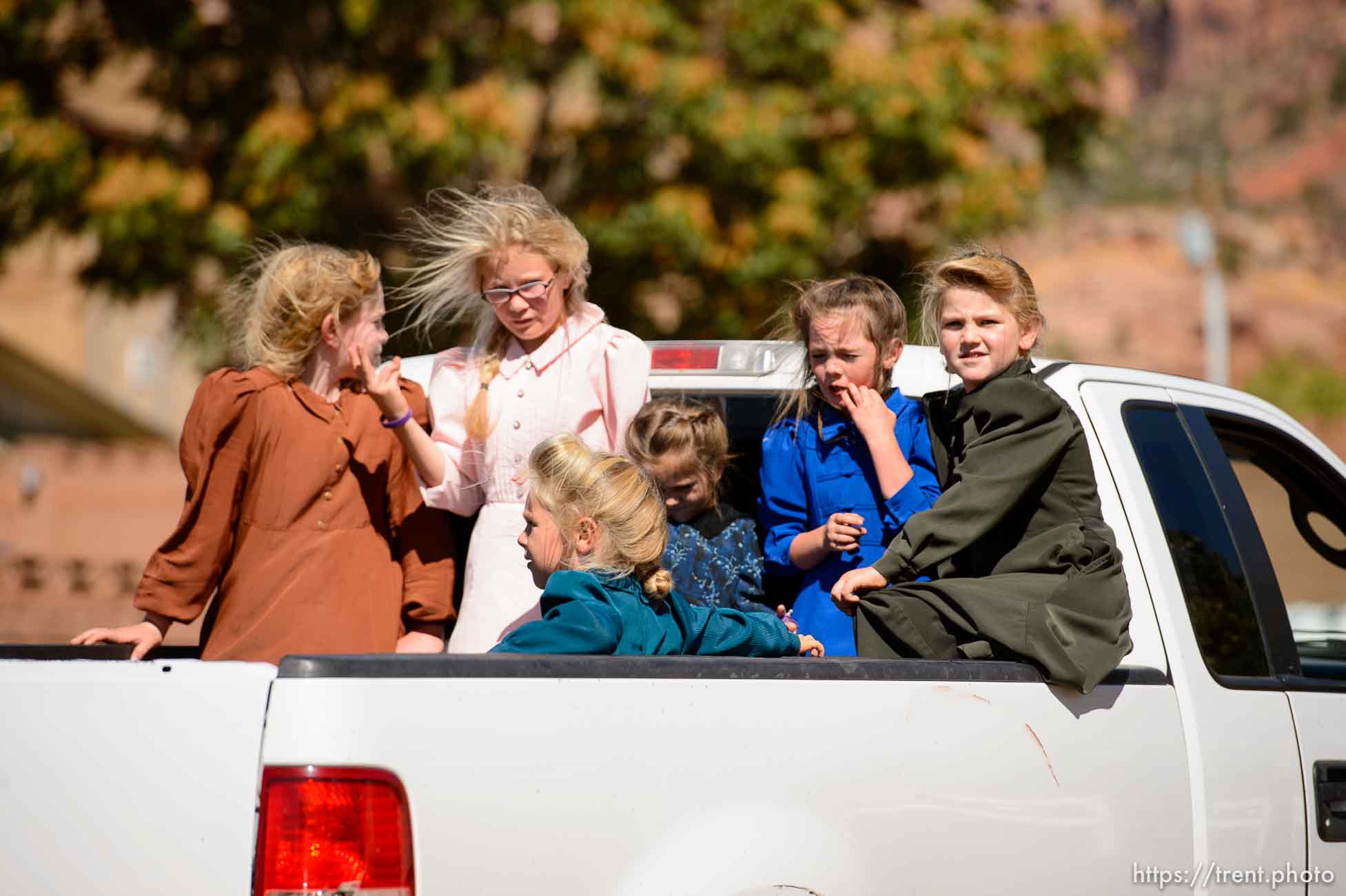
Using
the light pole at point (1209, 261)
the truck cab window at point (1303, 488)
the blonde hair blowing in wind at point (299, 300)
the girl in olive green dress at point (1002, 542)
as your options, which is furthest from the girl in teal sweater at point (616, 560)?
the light pole at point (1209, 261)

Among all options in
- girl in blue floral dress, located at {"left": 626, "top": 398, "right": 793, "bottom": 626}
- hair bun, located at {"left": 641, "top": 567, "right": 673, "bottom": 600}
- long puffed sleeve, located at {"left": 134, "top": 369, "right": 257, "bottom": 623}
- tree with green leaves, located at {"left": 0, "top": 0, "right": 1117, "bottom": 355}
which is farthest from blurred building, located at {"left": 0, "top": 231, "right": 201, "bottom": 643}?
hair bun, located at {"left": 641, "top": 567, "right": 673, "bottom": 600}

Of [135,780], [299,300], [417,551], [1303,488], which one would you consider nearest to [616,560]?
[417,551]

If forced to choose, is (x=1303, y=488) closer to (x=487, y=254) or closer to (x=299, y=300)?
(x=487, y=254)

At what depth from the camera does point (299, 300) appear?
3.54m

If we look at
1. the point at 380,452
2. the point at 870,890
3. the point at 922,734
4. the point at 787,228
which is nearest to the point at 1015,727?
the point at 922,734

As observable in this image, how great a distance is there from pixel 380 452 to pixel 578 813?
1.52 m

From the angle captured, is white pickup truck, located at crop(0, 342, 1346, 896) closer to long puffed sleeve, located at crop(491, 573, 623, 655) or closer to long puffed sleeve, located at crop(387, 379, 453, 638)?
long puffed sleeve, located at crop(491, 573, 623, 655)

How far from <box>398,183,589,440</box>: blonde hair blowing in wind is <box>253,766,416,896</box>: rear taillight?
152cm

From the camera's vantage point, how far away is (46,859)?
2262 millimetres

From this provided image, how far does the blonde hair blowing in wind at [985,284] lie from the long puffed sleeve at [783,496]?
1.50ft

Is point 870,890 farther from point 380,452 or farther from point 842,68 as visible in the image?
point 842,68

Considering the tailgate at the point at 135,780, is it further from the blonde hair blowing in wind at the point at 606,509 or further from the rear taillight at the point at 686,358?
the rear taillight at the point at 686,358

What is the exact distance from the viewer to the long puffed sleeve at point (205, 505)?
11.2 ft

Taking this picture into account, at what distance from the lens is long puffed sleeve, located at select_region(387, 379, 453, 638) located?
11.7 feet
